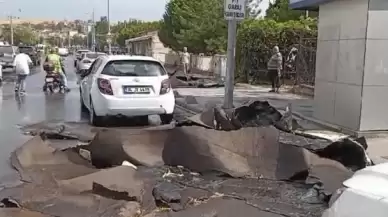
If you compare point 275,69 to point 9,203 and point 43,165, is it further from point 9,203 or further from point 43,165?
point 9,203

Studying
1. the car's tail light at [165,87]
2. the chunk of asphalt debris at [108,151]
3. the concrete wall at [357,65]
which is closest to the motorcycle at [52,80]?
the car's tail light at [165,87]

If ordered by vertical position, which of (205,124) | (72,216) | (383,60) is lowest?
(72,216)

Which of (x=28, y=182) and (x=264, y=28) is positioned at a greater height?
(x=264, y=28)

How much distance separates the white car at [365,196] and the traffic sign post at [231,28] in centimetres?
896

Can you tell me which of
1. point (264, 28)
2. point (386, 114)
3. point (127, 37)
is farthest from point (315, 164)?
point (127, 37)

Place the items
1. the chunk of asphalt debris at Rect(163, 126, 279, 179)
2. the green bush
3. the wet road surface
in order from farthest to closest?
the green bush, the wet road surface, the chunk of asphalt debris at Rect(163, 126, 279, 179)

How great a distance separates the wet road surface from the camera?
30.8 ft

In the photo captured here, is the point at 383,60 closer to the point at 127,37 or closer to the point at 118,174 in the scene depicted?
the point at 118,174

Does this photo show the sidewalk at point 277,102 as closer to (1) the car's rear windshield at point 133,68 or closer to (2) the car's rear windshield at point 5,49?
(1) the car's rear windshield at point 133,68

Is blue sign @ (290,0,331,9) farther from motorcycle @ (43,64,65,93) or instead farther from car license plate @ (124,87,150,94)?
motorcycle @ (43,64,65,93)

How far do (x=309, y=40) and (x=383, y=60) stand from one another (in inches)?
444

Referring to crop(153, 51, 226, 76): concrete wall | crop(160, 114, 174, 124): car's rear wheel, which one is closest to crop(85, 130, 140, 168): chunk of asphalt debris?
crop(160, 114, 174, 124): car's rear wheel

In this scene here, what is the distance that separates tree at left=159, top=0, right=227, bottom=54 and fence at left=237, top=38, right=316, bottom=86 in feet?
43.6

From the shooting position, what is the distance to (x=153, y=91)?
12742 mm
